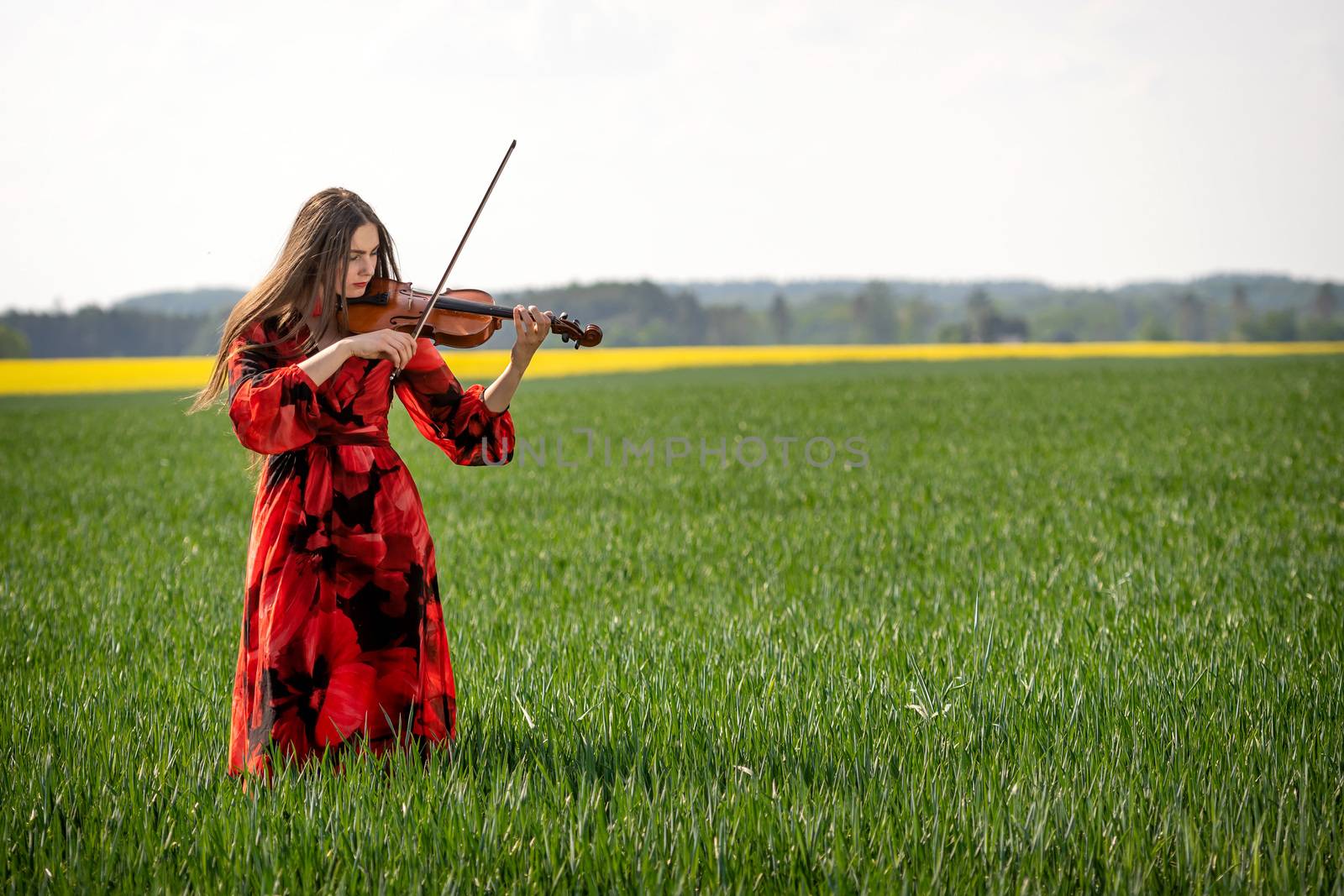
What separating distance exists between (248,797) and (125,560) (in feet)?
18.2

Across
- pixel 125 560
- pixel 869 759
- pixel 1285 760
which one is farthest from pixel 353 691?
pixel 125 560

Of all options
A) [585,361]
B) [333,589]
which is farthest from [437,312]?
[585,361]

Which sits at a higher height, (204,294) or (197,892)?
(204,294)

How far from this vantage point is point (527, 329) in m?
3.36

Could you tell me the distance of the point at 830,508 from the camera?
1011cm

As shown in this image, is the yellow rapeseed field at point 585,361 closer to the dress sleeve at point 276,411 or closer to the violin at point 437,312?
the violin at point 437,312

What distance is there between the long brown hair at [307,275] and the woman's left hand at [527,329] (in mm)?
505

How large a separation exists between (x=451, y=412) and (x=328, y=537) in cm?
60

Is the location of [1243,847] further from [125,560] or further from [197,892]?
[125,560]

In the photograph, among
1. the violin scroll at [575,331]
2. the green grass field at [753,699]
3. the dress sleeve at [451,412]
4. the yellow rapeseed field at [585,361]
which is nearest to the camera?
the green grass field at [753,699]

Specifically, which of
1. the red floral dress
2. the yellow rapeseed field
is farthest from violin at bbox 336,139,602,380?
the yellow rapeseed field

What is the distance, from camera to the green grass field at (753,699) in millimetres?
2785

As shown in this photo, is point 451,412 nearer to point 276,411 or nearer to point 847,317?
point 276,411

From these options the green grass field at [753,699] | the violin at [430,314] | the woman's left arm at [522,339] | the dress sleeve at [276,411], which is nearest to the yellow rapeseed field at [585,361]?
the green grass field at [753,699]
